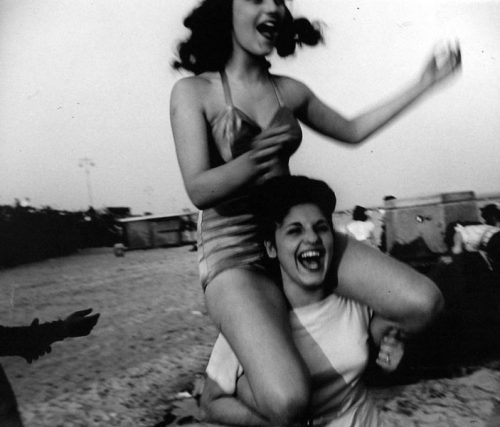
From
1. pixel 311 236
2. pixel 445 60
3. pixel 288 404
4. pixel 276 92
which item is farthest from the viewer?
pixel 445 60

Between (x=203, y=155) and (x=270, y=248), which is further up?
(x=203, y=155)

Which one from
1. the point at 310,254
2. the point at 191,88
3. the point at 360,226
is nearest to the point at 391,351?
the point at 310,254

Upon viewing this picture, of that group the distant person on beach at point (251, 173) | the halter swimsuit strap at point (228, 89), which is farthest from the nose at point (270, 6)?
the halter swimsuit strap at point (228, 89)

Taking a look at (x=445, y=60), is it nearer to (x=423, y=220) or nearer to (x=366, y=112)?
(x=366, y=112)

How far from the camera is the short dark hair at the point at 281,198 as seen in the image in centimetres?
75

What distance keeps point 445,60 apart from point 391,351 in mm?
626

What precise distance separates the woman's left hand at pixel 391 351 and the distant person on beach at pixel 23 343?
60 centimetres

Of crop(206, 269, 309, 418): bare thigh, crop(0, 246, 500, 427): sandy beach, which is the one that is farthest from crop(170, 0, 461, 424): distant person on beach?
crop(0, 246, 500, 427): sandy beach

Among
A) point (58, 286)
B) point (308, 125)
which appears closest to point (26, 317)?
point (58, 286)

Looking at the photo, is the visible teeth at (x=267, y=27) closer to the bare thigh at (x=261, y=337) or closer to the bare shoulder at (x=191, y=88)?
the bare shoulder at (x=191, y=88)

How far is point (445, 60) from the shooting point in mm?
989

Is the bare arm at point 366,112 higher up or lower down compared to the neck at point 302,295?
higher up

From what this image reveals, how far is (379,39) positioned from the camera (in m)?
0.99

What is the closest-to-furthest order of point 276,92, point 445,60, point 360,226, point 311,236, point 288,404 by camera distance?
point 288,404 < point 311,236 < point 276,92 < point 445,60 < point 360,226
